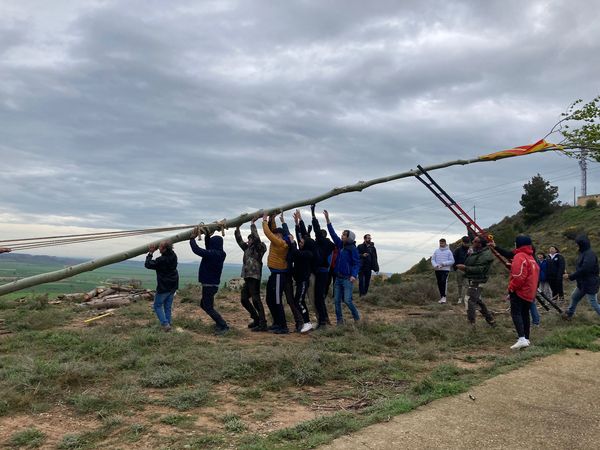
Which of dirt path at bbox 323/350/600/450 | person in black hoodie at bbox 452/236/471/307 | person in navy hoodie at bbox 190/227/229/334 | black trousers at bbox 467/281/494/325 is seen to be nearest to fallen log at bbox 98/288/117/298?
person in navy hoodie at bbox 190/227/229/334

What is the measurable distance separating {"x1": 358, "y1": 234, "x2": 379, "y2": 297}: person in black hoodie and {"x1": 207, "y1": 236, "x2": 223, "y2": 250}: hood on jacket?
5.99m

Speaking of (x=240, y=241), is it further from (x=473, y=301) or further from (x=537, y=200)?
(x=537, y=200)

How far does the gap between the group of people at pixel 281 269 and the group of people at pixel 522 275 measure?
2302 millimetres

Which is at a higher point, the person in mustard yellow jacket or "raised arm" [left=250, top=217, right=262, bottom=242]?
"raised arm" [left=250, top=217, right=262, bottom=242]

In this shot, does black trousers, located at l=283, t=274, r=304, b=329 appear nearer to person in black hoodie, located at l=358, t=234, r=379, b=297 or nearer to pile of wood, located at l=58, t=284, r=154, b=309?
person in black hoodie, located at l=358, t=234, r=379, b=297

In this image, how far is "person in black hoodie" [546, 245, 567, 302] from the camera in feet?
41.3

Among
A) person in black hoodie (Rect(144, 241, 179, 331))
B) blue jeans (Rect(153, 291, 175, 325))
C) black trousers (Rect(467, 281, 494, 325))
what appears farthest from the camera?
black trousers (Rect(467, 281, 494, 325))

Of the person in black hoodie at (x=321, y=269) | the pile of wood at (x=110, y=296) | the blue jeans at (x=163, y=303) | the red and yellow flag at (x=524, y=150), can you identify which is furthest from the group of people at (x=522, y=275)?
the pile of wood at (x=110, y=296)

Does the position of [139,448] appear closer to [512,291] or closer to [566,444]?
[566,444]

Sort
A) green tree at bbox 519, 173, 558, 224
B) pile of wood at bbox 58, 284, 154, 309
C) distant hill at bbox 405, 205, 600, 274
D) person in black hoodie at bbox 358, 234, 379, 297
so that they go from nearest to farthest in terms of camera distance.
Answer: pile of wood at bbox 58, 284, 154, 309
person in black hoodie at bbox 358, 234, 379, 297
distant hill at bbox 405, 205, 600, 274
green tree at bbox 519, 173, 558, 224

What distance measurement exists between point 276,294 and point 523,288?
433 cm

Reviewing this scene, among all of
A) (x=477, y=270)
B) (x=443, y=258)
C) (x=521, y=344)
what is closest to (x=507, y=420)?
(x=521, y=344)

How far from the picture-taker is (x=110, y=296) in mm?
14188

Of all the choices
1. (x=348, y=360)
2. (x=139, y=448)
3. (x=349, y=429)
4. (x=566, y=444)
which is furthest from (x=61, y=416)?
(x=566, y=444)
